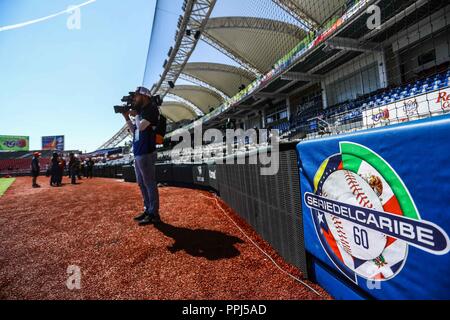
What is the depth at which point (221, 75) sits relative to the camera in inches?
1131

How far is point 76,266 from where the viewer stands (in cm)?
224

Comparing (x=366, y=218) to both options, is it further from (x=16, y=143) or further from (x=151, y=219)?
(x=16, y=143)

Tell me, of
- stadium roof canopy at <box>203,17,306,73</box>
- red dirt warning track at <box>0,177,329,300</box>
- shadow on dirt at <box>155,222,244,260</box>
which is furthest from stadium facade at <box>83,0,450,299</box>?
shadow on dirt at <box>155,222,244,260</box>

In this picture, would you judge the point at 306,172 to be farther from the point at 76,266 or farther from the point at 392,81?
the point at 392,81

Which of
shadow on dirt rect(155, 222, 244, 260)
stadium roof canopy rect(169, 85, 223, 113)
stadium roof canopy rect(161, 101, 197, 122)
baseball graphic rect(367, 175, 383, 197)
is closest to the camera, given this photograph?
baseball graphic rect(367, 175, 383, 197)

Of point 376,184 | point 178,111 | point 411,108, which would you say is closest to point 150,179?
point 376,184

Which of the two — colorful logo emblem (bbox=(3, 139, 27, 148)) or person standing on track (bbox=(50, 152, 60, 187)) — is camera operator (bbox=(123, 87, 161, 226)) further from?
colorful logo emblem (bbox=(3, 139, 27, 148))

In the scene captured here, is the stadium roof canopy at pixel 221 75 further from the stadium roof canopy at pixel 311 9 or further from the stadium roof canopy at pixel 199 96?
the stadium roof canopy at pixel 311 9

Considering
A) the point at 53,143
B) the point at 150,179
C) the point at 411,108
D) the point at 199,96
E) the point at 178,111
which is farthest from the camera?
the point at 53,143

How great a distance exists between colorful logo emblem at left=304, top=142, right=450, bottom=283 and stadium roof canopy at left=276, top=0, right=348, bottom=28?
15966 millimetres

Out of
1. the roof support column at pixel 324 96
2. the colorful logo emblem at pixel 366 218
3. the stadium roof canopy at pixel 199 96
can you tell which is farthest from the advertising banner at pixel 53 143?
the colorful logo emblem at pixel 366 218

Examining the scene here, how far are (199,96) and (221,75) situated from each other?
29.5 feet

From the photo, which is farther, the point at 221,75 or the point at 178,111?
the point at 178,111

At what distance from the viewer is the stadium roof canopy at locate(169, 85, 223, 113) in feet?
110
